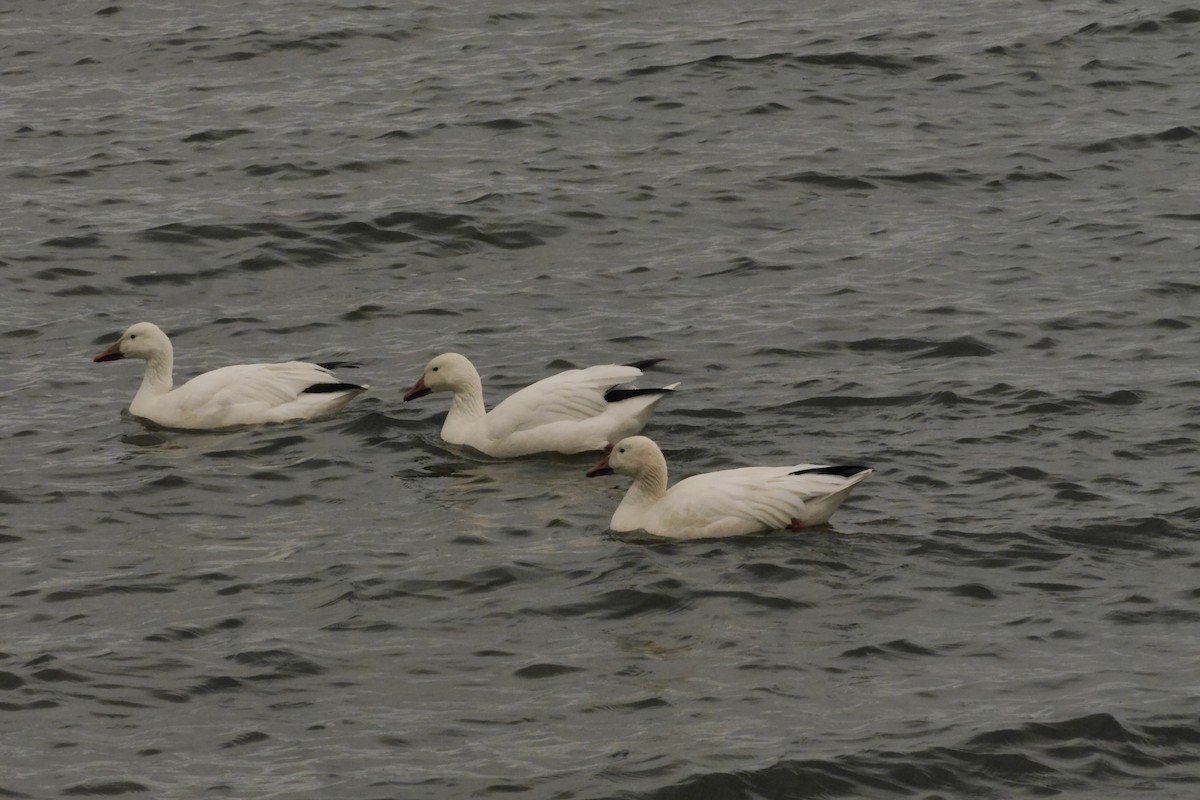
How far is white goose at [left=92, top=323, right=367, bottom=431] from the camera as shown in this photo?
598 inches

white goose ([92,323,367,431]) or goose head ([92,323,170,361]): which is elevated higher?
goose head ([92,323,170,361])

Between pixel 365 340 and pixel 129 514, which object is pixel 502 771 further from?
pixel 365 340

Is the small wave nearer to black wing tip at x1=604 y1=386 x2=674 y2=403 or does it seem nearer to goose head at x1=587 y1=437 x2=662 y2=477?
black wing tip at x1=604 y1=386 x2=674 y2=403

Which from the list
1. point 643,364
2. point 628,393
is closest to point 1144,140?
point 643,364

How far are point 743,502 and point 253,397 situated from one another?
4397 mm

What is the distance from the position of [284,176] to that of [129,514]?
26.8ft

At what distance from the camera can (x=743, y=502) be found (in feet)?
41.4

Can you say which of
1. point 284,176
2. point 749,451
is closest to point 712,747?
point 749,451

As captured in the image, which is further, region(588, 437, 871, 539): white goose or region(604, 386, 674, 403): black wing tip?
region(604, 386, 674, 403): black wing tip

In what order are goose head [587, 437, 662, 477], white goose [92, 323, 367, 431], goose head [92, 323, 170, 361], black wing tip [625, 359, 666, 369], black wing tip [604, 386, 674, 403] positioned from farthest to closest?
goose head [92, 323, 170, 361]
white goose [92, 323, 367, 431]
black wing tip [625, 359, 666, 369]
black wing tip [604, 386, 674, 403]
goose head [587, 437, 662, 477]

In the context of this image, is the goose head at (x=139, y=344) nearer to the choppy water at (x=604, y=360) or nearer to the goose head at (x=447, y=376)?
the choppy water at (x=604, y=360)

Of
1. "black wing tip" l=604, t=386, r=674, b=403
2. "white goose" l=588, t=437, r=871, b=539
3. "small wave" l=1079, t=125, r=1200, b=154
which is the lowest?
"white goose" l=588, t=437, r=871, b=539

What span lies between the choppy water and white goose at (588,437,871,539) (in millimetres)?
155

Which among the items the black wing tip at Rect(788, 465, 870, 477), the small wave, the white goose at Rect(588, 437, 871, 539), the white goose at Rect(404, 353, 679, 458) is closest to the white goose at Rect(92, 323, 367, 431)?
the white goose at Rect(404, 353, 679, 458)
